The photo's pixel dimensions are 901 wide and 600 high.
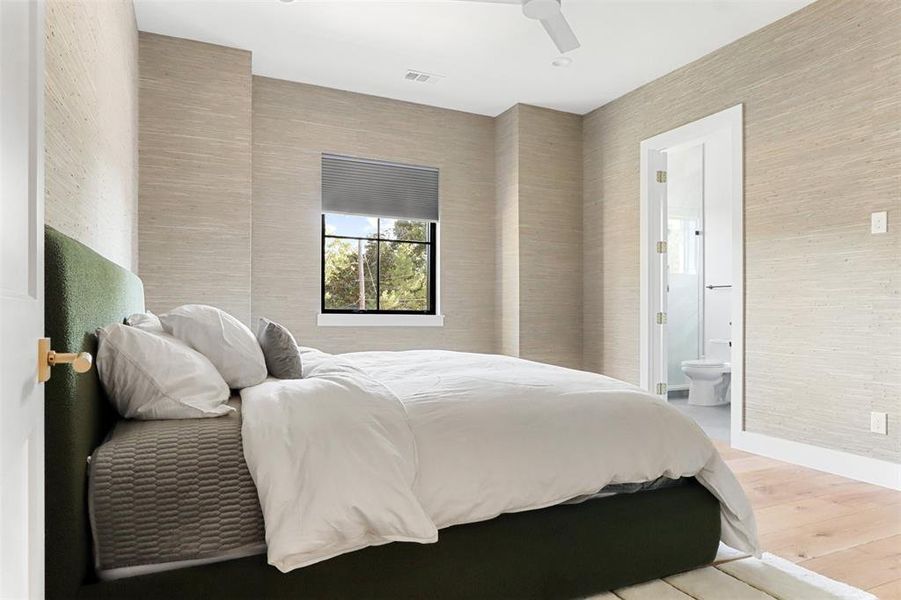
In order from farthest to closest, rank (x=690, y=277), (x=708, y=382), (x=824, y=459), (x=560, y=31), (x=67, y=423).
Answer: (x=690, y=277) < (x=708, y=382) < (x=824, y=459) < (x=560, y=31) < (x=67, y=423)

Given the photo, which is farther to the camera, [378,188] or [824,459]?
[378,188]

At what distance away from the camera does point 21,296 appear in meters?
0.74

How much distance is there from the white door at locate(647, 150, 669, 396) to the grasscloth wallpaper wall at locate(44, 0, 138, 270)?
12.1 ft

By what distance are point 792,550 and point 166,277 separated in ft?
12.4

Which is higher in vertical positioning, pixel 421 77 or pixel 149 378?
pixel 421 77

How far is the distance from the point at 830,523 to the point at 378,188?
385cm

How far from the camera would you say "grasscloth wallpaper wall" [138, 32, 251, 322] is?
379 cm

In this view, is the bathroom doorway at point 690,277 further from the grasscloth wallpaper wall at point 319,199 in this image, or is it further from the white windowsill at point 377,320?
the white windowsill at point 377,320

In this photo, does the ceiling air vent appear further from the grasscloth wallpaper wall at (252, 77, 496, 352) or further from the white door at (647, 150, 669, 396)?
the white door at (647, 150, 669, 396)

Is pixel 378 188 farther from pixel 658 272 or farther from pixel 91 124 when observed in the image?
pixel 91 124

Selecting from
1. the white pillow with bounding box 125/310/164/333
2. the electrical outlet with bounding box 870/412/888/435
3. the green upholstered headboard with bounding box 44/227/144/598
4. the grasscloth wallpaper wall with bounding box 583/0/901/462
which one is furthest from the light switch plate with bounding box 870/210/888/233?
the green upholstered headboard with bounding box 44/227/144/598

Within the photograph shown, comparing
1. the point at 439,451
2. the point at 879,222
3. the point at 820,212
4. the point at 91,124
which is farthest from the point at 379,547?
the point at 820,212

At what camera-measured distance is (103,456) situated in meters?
1.31

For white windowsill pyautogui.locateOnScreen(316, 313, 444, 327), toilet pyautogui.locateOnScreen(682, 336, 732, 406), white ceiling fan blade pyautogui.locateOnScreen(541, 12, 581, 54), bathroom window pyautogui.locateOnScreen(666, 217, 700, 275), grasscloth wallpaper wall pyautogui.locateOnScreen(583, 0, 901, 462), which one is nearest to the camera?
white ceiling fan blade pyautogui.locateOnScreen(541, 12, 581, 54)
